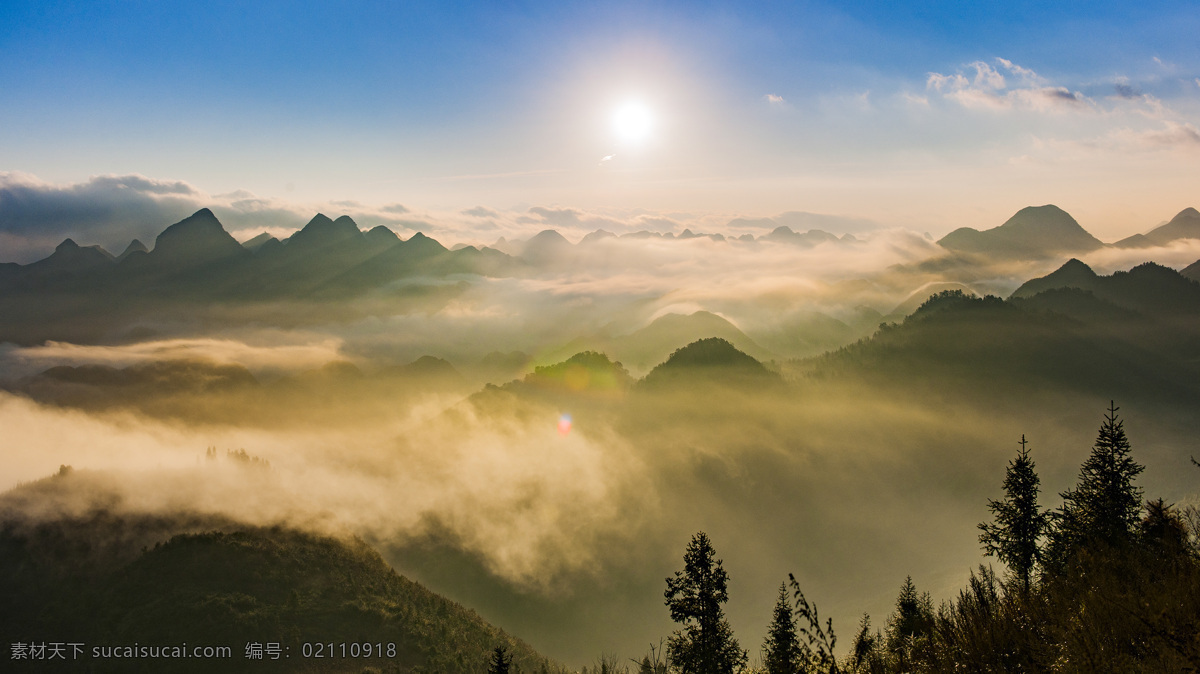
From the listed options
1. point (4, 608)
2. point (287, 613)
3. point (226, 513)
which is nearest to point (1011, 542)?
point (287, 613)

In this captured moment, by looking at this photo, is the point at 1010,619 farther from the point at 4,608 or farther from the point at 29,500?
the point at 29,500

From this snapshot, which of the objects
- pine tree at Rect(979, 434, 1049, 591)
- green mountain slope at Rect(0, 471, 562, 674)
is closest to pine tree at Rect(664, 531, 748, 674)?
pine tree at Rect(979, 434, 1049, 591)

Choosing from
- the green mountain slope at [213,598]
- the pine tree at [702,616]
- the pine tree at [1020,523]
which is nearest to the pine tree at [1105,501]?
the pine tree at [1020,523]

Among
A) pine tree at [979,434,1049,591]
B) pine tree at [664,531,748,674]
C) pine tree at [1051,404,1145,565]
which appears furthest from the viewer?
pine tree at [979,434,1049,591]

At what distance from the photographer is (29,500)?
155375 mm

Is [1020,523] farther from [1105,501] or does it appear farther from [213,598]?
[213,598]

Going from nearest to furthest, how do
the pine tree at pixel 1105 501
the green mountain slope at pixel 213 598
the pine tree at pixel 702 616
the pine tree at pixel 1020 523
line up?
the pine tree at pixel 702 616 → the pine tree at pixel 1105 501 → the pine tree at pixel 1020 523 → the green mountain slope at pixel 213 598

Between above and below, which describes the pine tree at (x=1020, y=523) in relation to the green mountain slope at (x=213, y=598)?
above

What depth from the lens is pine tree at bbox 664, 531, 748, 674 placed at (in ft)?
131

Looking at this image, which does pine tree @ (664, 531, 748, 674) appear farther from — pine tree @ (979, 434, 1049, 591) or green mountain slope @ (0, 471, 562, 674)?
green mountain slope @ (0, 471, 562, 674)

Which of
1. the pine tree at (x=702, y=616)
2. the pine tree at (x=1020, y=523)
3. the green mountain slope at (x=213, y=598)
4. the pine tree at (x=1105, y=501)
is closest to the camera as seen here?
the pine tree at (x=702, y=616)

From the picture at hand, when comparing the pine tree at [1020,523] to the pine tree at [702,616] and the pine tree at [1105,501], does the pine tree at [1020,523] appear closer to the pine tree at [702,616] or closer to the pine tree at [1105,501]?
Result: the pine tree at [1105,501]

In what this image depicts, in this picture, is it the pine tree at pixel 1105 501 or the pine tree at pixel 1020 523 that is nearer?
the pine tree at pixel 1105 501

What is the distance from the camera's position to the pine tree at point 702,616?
1571 inches
